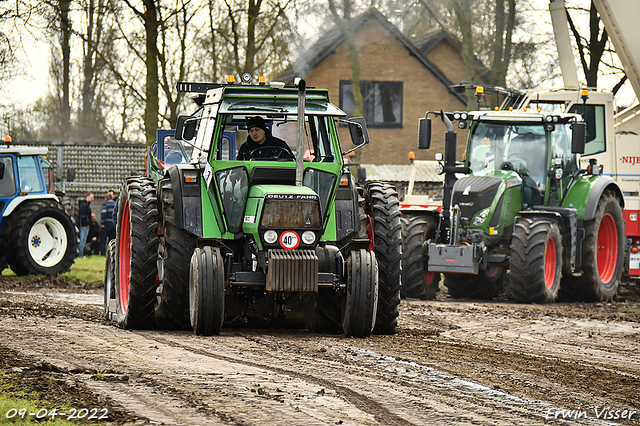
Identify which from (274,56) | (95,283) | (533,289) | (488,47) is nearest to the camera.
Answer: (533,289)

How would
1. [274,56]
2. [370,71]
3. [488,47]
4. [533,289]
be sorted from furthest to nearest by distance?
[370,71], [488,47], [274,56], [533,289]

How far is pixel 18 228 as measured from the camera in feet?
58.4

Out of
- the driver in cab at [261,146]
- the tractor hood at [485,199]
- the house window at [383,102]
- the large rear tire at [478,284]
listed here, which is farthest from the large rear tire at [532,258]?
the house window at [383,102]

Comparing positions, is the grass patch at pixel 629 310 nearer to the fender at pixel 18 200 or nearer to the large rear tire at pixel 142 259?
the large rear tire at pixel 142 259

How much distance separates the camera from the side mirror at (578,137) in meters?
14.5

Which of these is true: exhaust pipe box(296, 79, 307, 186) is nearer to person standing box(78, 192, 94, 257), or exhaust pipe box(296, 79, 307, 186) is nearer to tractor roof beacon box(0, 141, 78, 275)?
tractor roof beacon box(0, 141, 78, 275)

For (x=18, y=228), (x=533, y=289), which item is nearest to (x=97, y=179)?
(x=18, y=228)


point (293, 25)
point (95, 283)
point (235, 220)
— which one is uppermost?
point (293, 25)

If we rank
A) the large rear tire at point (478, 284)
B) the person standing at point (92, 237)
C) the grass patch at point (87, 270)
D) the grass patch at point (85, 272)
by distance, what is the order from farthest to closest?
the person standing at point (92, 237)
the grass patch at point (87, 270)
the grass patch at point (85, 272)
the large rear tire at point (478, 284)

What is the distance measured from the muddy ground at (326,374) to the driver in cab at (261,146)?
5.38 ft

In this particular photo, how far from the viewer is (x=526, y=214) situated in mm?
14266

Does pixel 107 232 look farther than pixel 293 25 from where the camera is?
Yes

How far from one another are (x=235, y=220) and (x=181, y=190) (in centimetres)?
56

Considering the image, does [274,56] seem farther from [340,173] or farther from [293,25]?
[340,173]
